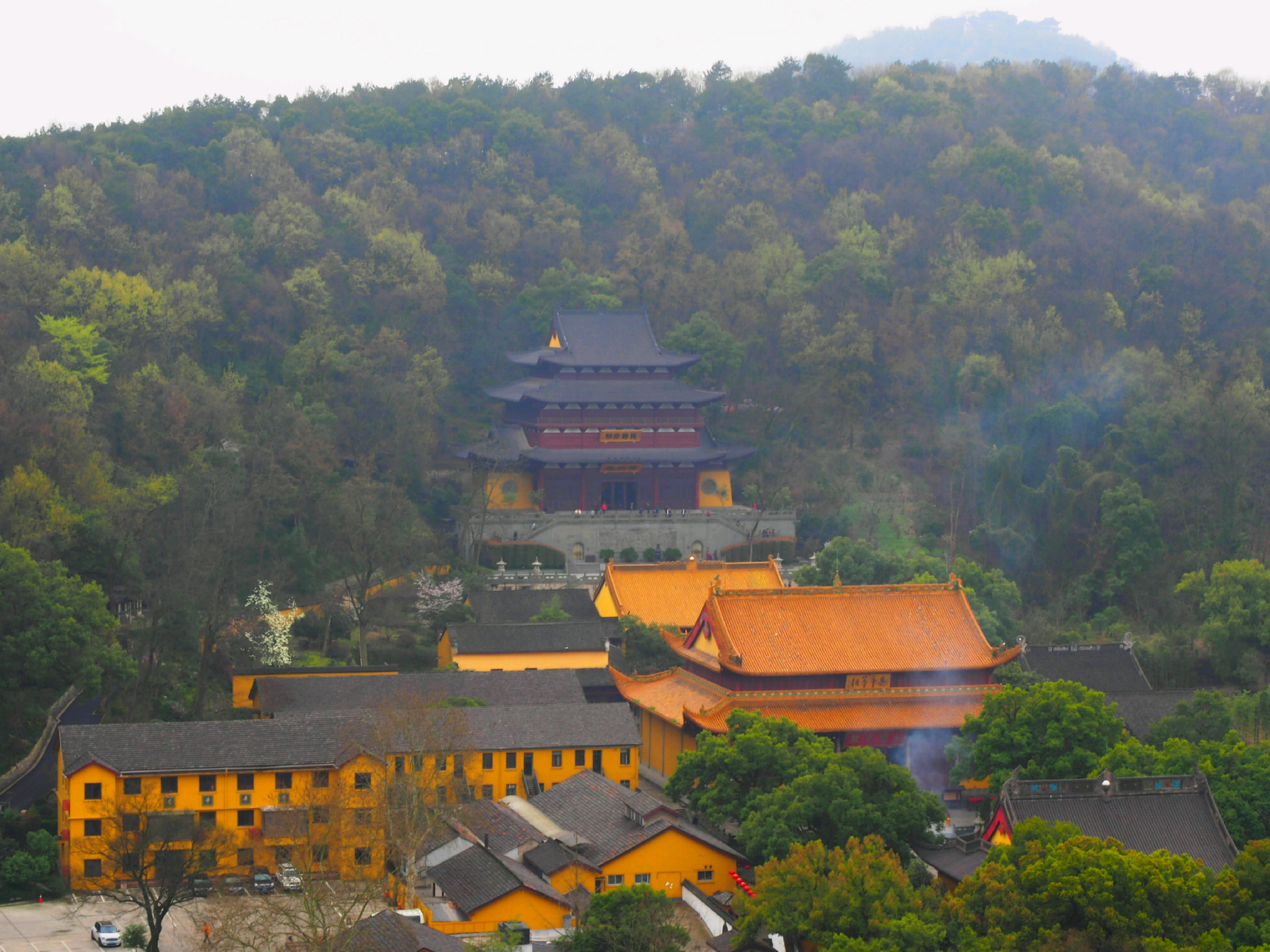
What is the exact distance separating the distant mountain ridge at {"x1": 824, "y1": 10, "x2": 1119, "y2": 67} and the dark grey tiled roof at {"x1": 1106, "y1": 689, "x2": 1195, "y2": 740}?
439 feet

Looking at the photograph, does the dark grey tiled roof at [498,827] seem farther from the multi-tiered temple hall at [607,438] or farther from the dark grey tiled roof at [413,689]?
the multi-tiered temple hall at [607,438]

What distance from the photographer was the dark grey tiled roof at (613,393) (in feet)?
204

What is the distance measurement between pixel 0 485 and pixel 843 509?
97.0 ft

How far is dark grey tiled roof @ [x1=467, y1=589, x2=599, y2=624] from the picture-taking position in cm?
4781

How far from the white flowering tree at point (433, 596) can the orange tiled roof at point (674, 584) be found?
4.80 meters

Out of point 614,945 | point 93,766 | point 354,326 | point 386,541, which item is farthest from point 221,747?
point 354,326

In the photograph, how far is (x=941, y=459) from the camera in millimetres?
65812

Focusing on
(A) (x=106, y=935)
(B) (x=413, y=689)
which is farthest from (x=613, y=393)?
(A) (x=106, y=935)

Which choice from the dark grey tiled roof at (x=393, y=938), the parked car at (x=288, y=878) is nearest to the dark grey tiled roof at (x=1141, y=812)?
the dark grey tiled roof at (x=393, y=938)

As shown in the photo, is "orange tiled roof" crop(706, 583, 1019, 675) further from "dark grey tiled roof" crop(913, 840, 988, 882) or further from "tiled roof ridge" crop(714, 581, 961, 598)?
"dark grey tiled roof" crop(913, 840, 988, 882)

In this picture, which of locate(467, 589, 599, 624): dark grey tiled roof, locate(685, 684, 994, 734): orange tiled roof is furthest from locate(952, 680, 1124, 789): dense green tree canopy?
locate(467, 589, 599, 624): dark grey tiled roof

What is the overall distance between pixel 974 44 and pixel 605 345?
409ft

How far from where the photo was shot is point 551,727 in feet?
120

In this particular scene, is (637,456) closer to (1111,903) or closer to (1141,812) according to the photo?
(1141,812)
